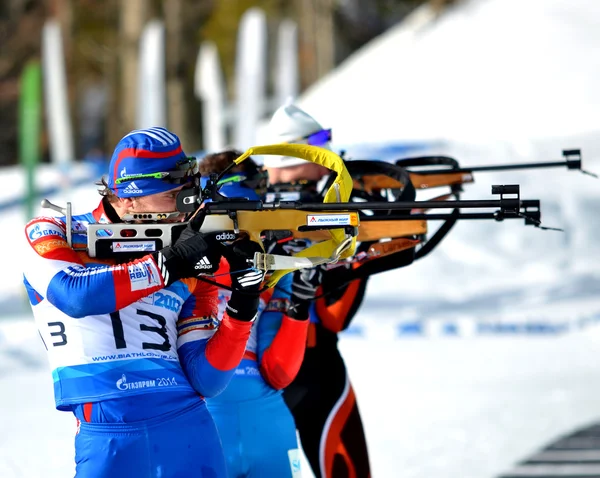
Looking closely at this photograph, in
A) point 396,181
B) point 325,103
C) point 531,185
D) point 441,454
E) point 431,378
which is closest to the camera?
point 396,181

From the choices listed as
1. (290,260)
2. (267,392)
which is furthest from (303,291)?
(290,260)

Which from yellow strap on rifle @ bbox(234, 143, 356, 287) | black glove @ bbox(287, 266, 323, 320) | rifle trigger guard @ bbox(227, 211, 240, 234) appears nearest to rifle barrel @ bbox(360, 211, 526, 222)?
yellow strap on rifle @ bbox(234, 143, 356, 287)

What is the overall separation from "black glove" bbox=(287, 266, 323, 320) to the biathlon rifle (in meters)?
0.38

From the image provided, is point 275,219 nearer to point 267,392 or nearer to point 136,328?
point 136,328

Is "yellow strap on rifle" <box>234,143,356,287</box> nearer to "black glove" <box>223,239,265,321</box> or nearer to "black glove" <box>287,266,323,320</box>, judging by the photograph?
"black glove" <box>223,239,265,321</box>

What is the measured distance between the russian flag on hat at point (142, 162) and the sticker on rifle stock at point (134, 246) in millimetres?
162

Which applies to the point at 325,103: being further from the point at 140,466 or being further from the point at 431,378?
the point at 140,466

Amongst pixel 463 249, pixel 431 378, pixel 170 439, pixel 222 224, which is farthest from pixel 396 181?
pixel 463 249

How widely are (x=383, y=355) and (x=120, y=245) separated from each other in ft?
21.8

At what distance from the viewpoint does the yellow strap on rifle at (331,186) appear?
3355 mm

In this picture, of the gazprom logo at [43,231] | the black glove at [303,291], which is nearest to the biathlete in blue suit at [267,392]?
the black glove at [303,291]

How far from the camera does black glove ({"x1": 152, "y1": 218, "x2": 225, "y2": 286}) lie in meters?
2.96

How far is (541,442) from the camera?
6.71m

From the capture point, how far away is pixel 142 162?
314 cm
